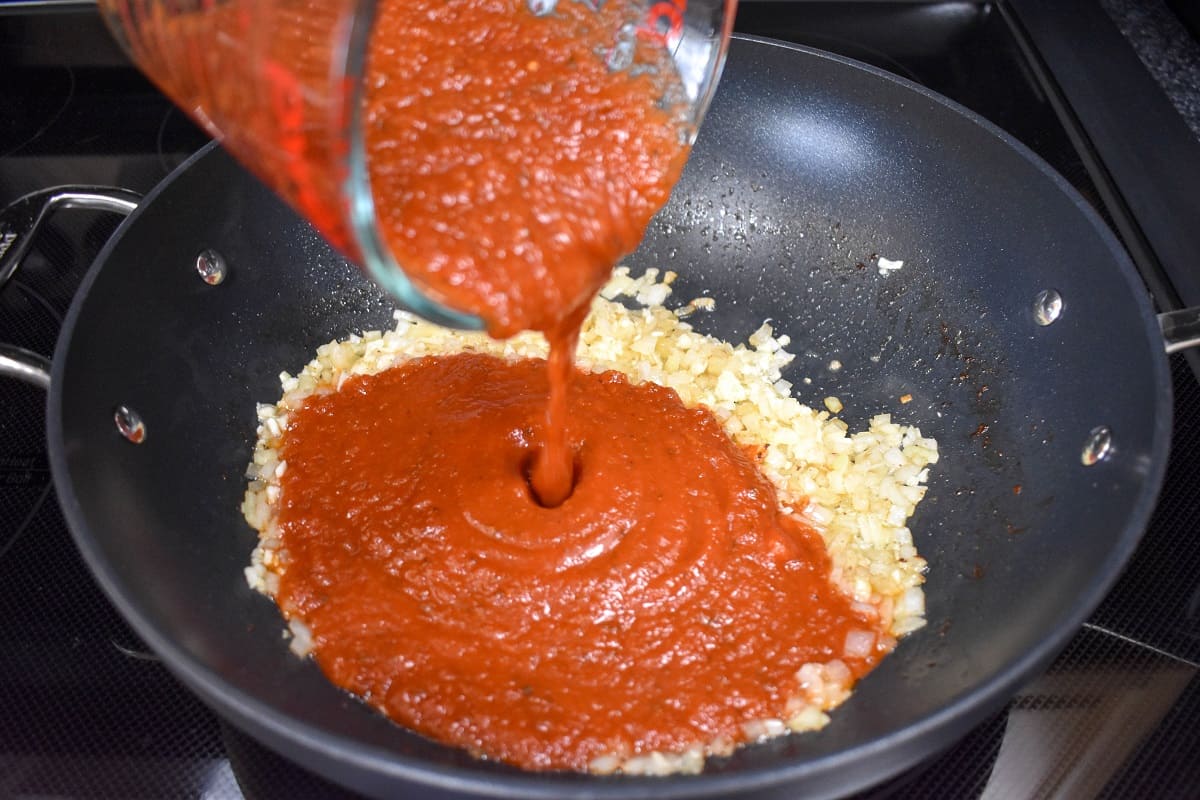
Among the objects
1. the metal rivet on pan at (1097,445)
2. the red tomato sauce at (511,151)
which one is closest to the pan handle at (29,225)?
the red tomato sauce at (511,151)

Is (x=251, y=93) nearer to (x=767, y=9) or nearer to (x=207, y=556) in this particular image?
(x=207, y=556)

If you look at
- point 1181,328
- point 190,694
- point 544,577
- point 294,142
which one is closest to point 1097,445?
point 1181,328

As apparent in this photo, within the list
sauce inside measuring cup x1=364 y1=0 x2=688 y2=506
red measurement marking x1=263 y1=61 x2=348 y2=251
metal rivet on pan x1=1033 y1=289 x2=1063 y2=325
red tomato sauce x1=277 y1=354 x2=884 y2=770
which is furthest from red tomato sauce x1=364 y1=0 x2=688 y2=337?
metal rivet on pan x1=1033 y1=289 x2=1063 y2=325

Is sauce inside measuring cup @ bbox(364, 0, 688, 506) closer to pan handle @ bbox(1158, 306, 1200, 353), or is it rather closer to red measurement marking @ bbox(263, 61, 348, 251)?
red measurement marking @ bbox(263, 61, 348, 251)

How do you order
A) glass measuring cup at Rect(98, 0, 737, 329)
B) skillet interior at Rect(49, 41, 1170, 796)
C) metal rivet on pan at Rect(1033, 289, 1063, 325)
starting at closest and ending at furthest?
1. glass measuring cup at Rect(98, 0, 737, 329)
2. skillet interior at Rect(49, 41, 1170, 796)
3. metal rivet on pan at Rect(1033, 289, 1063, 325)

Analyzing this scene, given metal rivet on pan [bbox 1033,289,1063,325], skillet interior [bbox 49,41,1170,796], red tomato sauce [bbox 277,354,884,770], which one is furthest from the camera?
metal rivet on pan [bbox 1033,289,1063,325]

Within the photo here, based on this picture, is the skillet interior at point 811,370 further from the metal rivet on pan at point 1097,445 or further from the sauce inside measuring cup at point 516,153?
the sauce inside measuring cup at point 516,153
